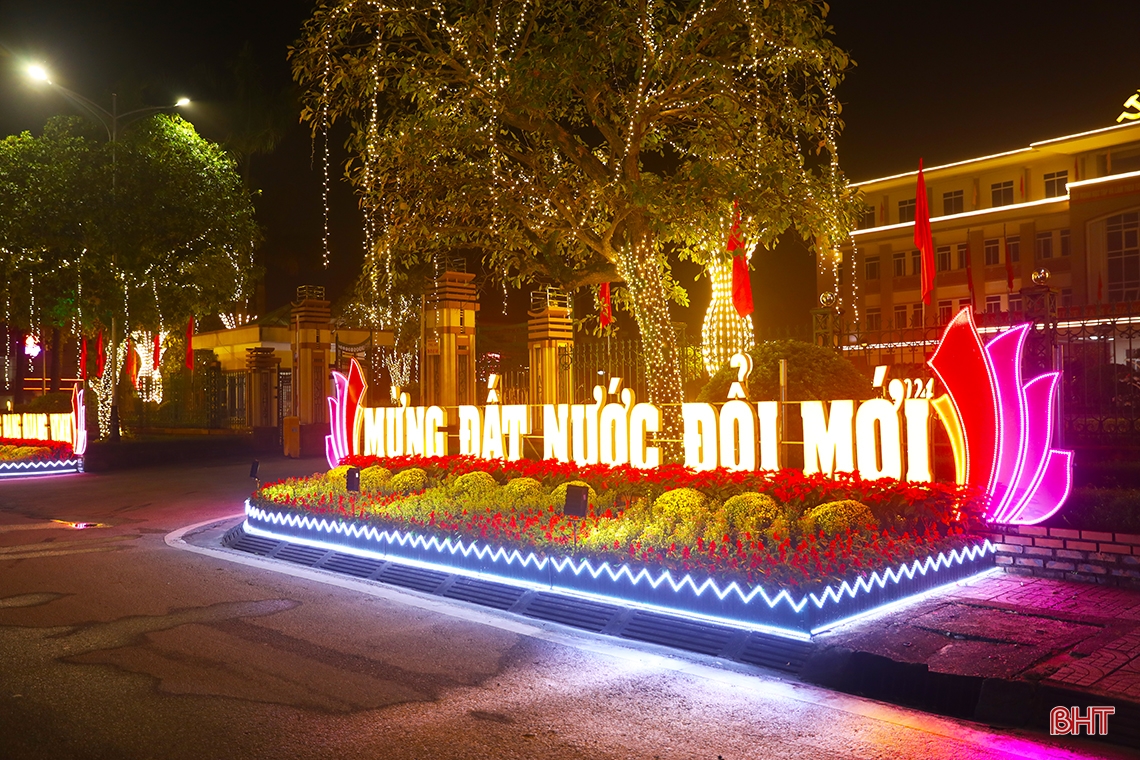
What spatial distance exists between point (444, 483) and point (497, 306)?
43173 millimetres

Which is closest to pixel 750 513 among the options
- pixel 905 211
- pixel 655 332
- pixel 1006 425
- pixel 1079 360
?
pixel 1006 425

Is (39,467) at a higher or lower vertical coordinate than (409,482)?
lower

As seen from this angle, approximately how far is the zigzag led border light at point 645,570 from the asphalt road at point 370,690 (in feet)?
2.53

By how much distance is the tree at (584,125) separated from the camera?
42.2 ft

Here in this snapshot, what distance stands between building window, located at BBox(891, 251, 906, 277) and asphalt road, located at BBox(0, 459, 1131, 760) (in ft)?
164

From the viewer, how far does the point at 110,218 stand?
80.4ft

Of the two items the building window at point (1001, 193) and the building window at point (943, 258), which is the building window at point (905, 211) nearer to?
the building window at point (943, 258)

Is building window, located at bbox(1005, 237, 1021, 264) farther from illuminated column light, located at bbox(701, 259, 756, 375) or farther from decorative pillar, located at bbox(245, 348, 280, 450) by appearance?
illuminated column light, located at bbox(701, 259, 756, 375)

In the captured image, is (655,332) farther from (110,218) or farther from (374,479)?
(110,218)

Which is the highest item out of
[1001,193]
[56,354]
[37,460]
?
[1001,193]

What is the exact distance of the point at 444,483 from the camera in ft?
39.2

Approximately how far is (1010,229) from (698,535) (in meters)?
48.2

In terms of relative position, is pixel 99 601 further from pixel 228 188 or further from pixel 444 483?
pixel 228 188

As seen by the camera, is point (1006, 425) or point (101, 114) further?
point (101, 114)
